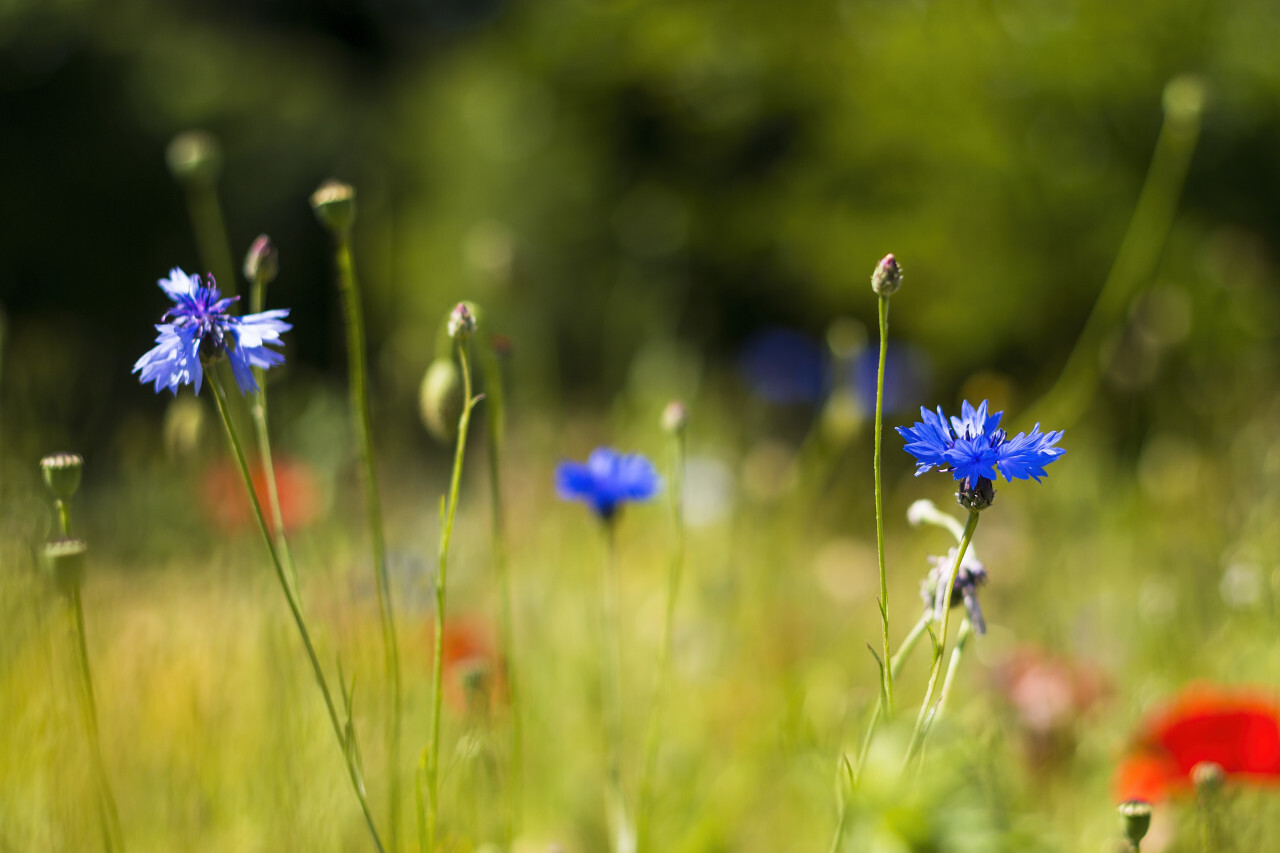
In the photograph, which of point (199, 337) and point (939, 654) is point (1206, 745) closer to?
point (939, 654)

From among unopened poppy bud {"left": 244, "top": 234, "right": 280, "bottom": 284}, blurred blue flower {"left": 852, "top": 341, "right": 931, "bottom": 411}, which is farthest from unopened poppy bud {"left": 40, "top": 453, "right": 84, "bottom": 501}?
blurred blue flower {"left": 852, "top": 341, "right": 931, "bottom": 411}

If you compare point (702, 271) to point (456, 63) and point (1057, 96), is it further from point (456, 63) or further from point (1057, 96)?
point (456, 63)

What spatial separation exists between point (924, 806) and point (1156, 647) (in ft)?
3.89

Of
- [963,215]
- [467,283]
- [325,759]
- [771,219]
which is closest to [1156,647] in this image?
[325,759]

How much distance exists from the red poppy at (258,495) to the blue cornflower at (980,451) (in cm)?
97

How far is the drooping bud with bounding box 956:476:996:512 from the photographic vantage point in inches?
21.6

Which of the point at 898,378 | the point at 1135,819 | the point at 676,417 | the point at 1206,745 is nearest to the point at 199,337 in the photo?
the point at 676,417

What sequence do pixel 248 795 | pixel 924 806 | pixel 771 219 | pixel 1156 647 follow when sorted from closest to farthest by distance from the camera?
pixel 924 806 < pixel 248 795 < pixel 1156 647 < pixel 771 219

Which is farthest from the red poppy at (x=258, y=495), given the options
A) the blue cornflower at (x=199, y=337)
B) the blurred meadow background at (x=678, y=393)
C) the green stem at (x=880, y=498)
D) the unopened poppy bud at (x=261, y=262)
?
the green stem at (x=880, y=498)

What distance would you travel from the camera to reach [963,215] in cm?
319

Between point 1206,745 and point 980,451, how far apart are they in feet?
1.57

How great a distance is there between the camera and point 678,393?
272cm

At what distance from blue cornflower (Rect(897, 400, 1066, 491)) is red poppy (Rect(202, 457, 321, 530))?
3.18ft

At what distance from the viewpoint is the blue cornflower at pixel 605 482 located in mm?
944
